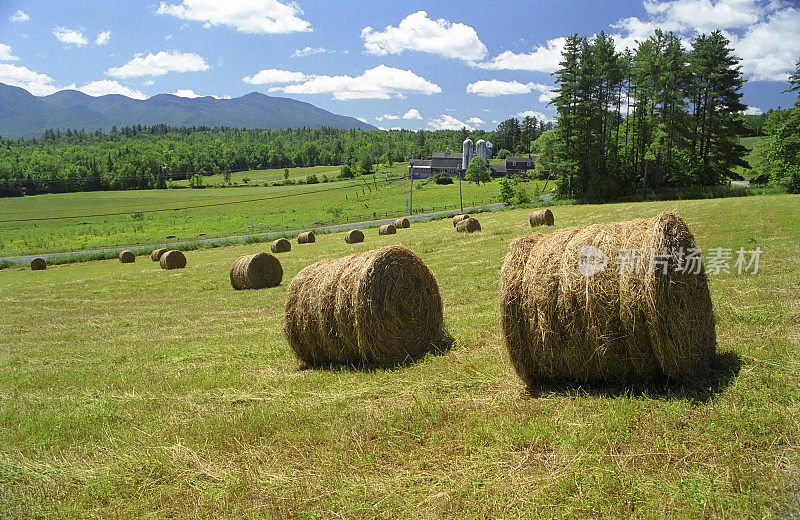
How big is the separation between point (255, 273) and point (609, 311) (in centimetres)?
1776

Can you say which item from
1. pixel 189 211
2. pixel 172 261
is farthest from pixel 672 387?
pixel 189 211

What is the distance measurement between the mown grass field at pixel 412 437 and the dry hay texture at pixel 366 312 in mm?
536

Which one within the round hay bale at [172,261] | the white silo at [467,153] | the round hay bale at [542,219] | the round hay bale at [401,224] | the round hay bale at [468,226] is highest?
the white silo at [467,153]

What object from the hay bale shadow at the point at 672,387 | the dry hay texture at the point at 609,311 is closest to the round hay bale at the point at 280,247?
the dry hay texture at the point at 609,311

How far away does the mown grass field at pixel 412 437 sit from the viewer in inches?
169

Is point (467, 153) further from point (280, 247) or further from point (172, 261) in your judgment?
point (172, 261)

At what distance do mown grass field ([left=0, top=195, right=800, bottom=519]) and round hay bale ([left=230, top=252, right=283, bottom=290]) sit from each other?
1081cm

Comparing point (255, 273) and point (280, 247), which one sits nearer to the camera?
point (255, 273)

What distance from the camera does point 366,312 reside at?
28.7ft

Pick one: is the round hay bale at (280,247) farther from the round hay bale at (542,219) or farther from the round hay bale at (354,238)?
the round hay bale at (542,219)

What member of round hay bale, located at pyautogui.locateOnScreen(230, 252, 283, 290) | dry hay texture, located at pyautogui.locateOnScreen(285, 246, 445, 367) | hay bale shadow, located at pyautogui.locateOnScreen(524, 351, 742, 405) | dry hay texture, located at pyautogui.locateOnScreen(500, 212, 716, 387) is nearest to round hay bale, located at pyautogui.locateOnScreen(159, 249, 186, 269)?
round hay bale, located at pyautogui.locateOnScreen(230, 252, 283, 290)

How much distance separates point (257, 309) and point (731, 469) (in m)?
14.3

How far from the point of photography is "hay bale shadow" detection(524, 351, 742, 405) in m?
5.71

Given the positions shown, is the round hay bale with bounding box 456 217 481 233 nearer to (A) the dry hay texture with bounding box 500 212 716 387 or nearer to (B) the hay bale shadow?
(A) the dry hay texture with bounding box 500 212 716 387
